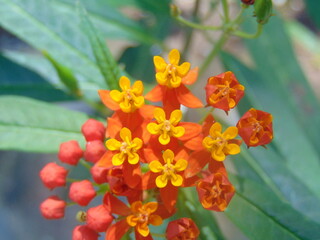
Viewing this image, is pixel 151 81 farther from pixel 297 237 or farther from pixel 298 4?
pixel 298 4

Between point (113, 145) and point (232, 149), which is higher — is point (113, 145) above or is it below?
below

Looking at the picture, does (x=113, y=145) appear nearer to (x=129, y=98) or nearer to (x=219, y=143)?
(x=129, y=98)

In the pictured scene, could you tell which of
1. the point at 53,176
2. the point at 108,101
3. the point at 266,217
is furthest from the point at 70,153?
the point at 266,217

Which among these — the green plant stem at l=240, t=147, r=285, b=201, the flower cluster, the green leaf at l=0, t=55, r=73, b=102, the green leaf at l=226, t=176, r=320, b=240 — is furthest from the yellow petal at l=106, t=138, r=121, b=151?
the green leaf at l=0, t=55, r=73, b=102

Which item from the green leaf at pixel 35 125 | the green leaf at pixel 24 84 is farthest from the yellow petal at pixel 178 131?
the green leaf at pixel 24 84

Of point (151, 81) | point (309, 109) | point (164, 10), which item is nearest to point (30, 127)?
point (164, 10)
